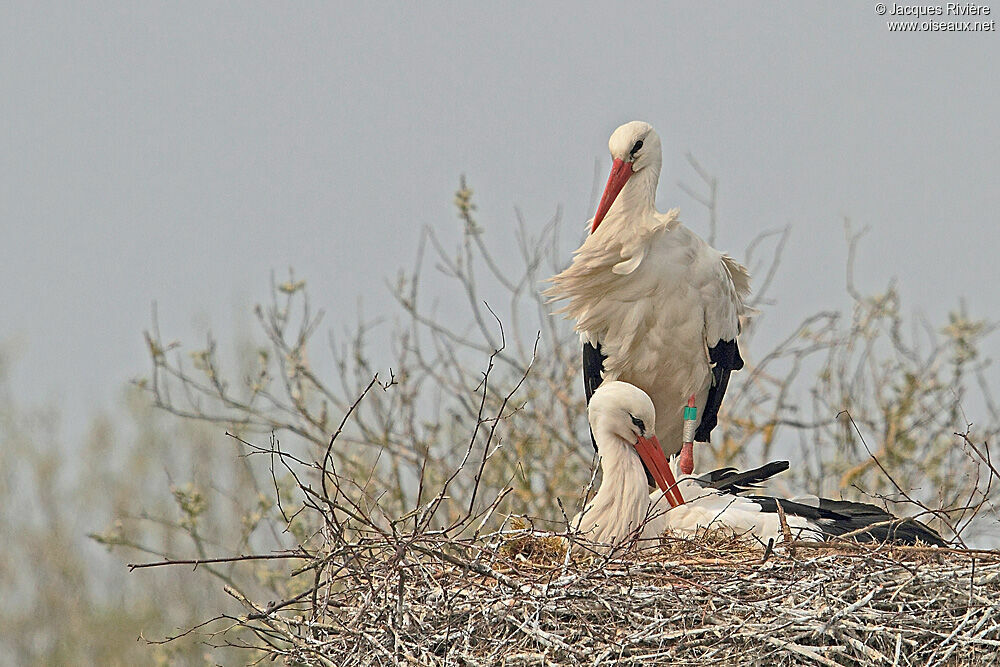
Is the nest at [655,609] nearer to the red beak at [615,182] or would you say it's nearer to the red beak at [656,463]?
the red beak at [656,463]

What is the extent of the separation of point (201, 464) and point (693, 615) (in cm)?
866

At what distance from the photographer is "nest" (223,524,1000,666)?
8.38ft

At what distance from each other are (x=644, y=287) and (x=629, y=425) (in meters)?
0.77

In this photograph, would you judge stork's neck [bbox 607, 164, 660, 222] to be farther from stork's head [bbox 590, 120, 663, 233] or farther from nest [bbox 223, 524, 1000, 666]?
nest [bbox 223, 524, 1000, 666]

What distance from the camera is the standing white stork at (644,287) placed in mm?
4316

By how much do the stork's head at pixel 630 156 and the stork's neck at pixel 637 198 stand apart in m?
0.02

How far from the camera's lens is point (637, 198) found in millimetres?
4355

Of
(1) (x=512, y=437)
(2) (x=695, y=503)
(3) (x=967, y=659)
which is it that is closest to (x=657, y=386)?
(2) (x=695, y=503)

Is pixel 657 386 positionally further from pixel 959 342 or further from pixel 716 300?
pixel 959 342

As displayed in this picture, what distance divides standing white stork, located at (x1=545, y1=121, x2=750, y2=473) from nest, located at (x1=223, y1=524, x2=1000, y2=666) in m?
1.52

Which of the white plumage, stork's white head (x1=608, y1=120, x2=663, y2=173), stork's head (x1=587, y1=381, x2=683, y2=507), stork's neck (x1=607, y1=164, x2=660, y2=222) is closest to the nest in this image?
the white plumage

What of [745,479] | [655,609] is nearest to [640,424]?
[745,479]

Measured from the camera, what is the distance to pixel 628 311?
4.39 meters

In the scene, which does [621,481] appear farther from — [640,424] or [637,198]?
[637,198]
